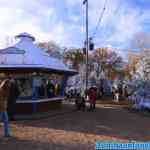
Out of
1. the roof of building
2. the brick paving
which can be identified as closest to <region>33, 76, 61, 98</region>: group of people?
the roof of building

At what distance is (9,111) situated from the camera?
14.0 metres

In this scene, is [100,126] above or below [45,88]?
below

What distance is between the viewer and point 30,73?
59.4 ft

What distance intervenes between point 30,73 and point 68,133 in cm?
696

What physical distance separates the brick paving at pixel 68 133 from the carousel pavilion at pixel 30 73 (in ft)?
7.27

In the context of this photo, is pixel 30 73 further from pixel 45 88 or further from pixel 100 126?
pixel 100 126

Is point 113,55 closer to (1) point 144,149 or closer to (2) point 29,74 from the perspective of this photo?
(2) point 29,74

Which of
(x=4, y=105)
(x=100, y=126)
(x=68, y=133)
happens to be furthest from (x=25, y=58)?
(x=4, y=105)

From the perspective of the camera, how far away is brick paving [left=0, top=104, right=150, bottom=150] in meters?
9.83

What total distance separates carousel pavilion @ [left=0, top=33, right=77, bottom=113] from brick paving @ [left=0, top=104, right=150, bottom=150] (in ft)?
7.27

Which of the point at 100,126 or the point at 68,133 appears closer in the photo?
the point at 68,133

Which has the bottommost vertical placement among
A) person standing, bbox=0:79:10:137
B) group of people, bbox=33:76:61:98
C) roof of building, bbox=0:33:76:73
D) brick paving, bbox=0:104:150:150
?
brick paving, bbox=0:104:150:150

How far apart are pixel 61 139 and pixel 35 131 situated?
5.31 feet

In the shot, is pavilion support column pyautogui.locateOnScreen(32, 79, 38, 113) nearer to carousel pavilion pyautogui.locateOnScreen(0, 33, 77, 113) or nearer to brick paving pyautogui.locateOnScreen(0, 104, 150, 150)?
carousel pavilion pyautogui.locateOnScreen(0, 33, 77, 113)
